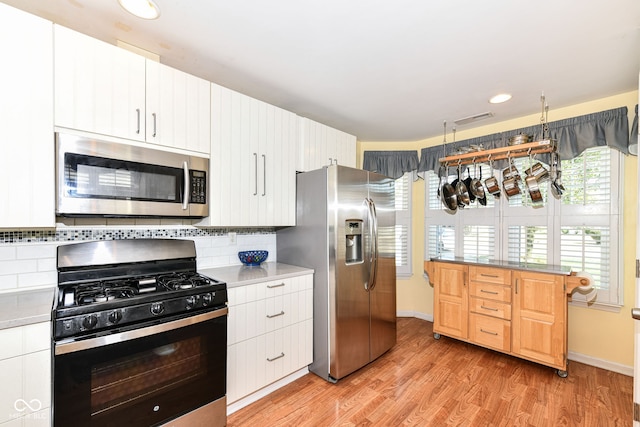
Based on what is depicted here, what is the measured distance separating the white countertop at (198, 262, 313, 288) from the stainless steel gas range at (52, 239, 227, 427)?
184mm

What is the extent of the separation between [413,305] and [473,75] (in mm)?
2974

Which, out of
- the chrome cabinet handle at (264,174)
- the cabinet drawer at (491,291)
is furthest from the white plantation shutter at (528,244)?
the chrome cabinet handle at (264,174)

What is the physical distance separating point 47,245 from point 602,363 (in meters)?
4.45

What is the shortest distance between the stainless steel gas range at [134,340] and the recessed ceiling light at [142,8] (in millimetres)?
1359

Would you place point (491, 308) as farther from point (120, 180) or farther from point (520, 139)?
point (120, 180)

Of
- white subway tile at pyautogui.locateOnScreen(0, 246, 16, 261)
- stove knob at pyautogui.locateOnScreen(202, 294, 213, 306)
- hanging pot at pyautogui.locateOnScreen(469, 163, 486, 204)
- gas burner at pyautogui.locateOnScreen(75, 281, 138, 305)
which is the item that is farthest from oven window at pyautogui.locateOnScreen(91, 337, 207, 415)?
hanging pot at pyautogui.locateOnScreen(469, 163, 486, 204)

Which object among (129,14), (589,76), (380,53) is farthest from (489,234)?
(129,14)

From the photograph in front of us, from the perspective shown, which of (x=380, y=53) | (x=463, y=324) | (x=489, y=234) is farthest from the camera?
(x=489, y=234)

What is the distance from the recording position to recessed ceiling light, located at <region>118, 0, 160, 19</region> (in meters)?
1.44

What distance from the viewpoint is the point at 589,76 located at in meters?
2.18

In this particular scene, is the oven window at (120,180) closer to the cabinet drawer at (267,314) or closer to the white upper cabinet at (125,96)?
the white upper cabinet at (125,96)

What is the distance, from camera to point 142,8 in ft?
4.89

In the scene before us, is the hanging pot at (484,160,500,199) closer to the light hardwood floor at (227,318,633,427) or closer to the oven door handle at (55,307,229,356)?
the light hardwood floor at (227,318,633,427)

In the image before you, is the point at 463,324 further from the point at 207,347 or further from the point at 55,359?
the point at 55,359
